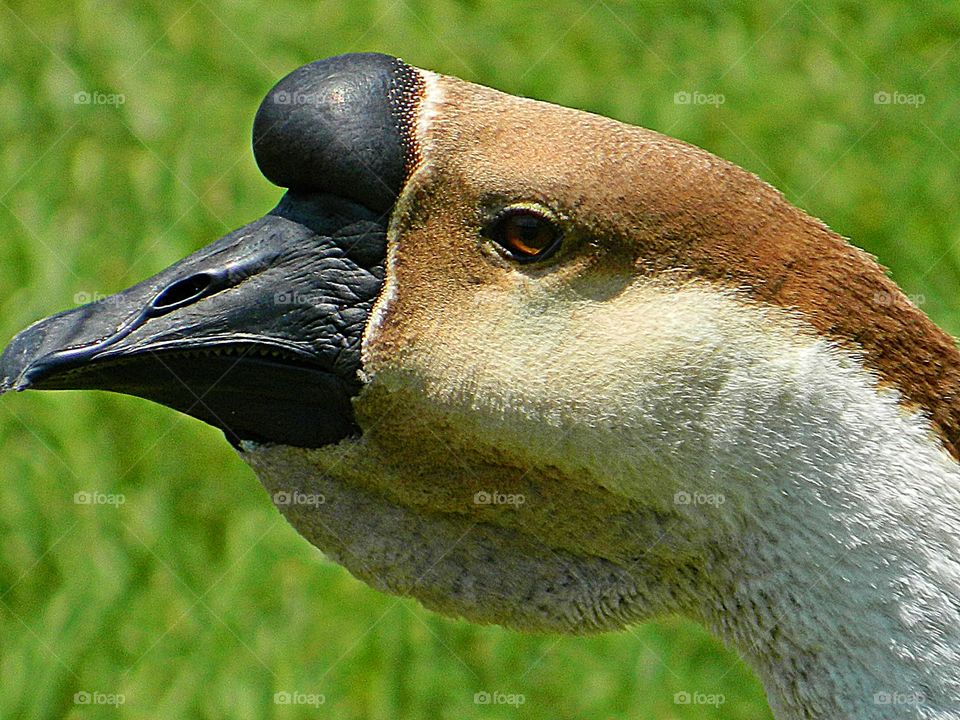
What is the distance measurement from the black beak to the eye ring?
0.21m

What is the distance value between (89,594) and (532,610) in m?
3.63

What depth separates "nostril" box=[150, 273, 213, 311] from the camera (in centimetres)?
245

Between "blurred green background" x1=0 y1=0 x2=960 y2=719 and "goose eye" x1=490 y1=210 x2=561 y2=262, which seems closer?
"goose eye" x1=490 y1=210 x2=561 y2=262

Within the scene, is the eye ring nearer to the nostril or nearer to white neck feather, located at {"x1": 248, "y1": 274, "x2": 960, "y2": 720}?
white neck feather, located at {"x1": 248, "y1": 274, "x2": 960, "y2": 720}

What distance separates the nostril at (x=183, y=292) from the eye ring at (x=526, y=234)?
1.77 ft

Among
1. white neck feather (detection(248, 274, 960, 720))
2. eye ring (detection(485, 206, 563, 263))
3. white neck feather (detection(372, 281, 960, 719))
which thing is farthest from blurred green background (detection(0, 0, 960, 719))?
eye ring (detection(485, 206, 563, 263))

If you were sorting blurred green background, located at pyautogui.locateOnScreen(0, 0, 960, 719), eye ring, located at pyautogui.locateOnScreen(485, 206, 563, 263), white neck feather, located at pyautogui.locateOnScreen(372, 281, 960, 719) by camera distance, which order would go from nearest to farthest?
white neck feather, located at pyautogui.locateOnScreen(372, 281, 960, 719) → eye ring, located at pyautogui.locateOnScreen(485, 206, 563, 263) → blurred green background, located at pyautogui.locateOnScreen(0, 0, 960, 719)

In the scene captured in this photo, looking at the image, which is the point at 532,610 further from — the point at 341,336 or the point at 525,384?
the point at 341,336

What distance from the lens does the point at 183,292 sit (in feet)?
8.07

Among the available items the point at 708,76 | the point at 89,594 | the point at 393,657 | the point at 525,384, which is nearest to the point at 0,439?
the point at 89,594

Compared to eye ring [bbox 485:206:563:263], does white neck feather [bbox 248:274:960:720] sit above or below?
below

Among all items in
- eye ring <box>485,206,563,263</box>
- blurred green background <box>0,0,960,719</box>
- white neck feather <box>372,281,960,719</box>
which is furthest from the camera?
blurred green background <box>0,0,960,719</box>

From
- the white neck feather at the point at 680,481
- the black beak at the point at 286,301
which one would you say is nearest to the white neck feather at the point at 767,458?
the white neck feather at the point at 680,481

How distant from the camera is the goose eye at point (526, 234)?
2379 millimetres
